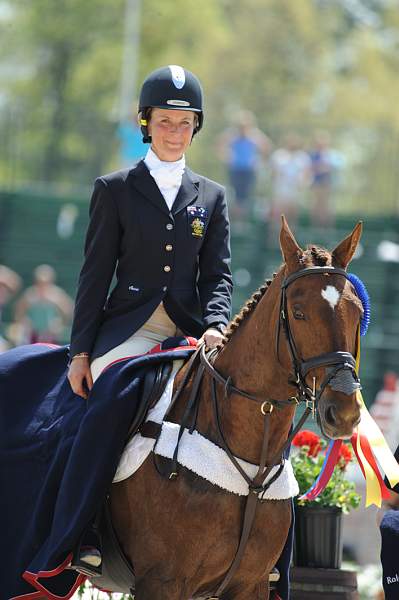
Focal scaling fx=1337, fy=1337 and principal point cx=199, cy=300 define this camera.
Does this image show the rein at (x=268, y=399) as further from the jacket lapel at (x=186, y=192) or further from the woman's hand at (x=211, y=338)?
the jacket lapel at (x=186, y=192)

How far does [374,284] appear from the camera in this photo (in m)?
23.9

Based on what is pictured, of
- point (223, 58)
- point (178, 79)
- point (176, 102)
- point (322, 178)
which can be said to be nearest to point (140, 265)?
point (176, 102)

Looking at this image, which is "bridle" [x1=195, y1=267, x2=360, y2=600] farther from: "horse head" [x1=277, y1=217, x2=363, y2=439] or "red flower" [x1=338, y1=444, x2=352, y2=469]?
"red flower" [x1=338, y1=444, x2=352, y2=469]

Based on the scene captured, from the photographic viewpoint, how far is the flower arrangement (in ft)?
24.6

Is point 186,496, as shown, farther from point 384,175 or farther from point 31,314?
point 384,175

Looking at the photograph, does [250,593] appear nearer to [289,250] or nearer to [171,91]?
[289,250]

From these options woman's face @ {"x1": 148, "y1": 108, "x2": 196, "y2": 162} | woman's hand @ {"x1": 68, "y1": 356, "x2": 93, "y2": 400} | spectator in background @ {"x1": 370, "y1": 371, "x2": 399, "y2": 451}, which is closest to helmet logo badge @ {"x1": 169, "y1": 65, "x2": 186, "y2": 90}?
woman's face @ {"x1": 148, "y1": 108, "x2": 196, "y2": 162}

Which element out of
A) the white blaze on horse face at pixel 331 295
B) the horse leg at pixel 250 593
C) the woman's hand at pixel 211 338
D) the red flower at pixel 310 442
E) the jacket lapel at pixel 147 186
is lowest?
the horse leg at pixel 250 593

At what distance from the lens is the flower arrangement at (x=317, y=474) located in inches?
295

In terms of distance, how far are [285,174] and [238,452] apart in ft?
55.6

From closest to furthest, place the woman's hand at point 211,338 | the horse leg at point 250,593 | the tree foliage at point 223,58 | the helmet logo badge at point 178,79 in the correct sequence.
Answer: the horse leg at point 250,593, the woman's hand at point 211,338, the helmet logo badge at point 178,79, the tree foliage at point 223,58

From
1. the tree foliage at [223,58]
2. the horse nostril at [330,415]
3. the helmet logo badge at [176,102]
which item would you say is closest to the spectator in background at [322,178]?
the tree foliage at [223,58]

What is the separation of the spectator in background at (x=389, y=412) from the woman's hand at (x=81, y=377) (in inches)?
362

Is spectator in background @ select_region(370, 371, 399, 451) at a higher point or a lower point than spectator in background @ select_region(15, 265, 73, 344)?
lower
